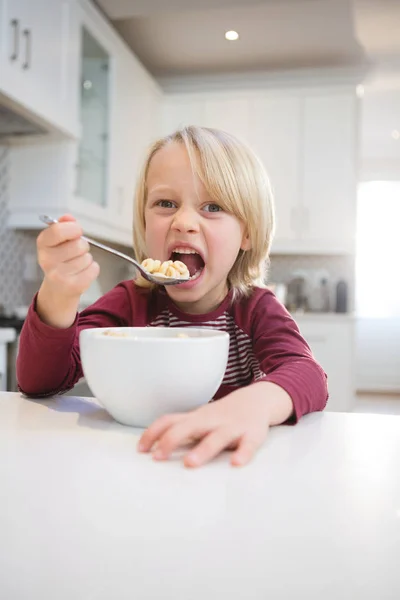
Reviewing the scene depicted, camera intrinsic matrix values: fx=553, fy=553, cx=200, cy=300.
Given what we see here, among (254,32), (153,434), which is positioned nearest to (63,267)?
(153,434)

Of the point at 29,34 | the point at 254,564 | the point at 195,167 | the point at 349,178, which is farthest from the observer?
the point at 349,178

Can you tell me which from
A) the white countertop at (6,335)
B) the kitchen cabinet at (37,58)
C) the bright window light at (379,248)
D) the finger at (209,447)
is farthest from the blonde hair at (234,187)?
the bright window light at (379,248)

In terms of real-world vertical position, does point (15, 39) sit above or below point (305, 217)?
above

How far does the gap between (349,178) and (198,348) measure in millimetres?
3446

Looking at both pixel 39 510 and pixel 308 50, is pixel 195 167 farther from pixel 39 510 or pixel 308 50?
pixel 308 50

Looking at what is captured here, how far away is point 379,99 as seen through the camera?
14.5 feet

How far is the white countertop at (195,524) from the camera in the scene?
0.24 m

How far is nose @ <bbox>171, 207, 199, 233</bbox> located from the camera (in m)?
0.84

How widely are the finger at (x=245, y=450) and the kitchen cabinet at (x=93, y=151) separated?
2.20 meters

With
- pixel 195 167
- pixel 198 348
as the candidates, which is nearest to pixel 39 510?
pixel 198 348

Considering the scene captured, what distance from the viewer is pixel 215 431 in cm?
42

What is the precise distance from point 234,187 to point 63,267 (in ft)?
1.22

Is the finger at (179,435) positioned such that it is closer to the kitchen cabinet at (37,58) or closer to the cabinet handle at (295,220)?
the kitchen cabinet at (37,58)

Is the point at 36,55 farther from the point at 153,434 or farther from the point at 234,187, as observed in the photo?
the point at 153,434
